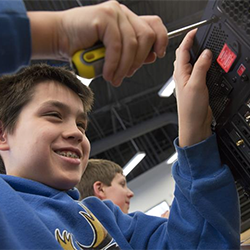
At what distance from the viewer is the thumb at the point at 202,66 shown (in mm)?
610

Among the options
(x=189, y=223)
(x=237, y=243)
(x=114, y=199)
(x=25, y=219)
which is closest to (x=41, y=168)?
(x=25, y=219)

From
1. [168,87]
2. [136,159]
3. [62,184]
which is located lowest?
[136,159]

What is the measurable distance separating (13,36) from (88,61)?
0.32 ft

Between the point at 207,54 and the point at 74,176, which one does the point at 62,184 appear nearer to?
the point at 74,176

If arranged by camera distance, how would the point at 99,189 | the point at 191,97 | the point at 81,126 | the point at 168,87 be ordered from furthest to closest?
the point at 168,87
the point at 99,189
the point at 81,126
the point at 191,97

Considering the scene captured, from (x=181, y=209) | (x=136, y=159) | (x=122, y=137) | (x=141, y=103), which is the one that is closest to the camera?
(x=181, y=209)

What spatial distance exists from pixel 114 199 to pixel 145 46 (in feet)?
4.81

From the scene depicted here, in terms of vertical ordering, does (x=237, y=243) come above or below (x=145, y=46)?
below

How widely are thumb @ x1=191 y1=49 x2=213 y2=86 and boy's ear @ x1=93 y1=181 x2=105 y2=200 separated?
122cm

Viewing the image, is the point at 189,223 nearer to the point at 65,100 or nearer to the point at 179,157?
the point at 179,157

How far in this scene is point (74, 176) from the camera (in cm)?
80

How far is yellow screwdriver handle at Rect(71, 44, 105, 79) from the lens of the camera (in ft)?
1.24

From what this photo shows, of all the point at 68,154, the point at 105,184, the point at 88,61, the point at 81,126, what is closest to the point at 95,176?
the point at 105,184

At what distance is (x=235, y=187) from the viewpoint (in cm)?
72
